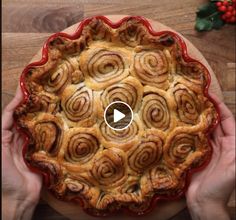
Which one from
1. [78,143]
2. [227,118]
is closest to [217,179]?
[227,118]

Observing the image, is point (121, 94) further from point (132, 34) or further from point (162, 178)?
point (162, 178)

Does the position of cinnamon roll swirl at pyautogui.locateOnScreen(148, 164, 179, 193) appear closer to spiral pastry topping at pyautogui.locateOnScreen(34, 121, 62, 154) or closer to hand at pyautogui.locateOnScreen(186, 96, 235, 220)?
hand at pyautogui.locateOnScreen(186, 96, 235, 220)

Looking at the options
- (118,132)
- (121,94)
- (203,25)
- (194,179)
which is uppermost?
(203,25)

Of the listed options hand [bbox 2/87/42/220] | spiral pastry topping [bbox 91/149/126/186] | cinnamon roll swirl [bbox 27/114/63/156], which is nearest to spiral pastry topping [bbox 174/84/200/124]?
spiral pastry topping [bbox 91/149/126/186]

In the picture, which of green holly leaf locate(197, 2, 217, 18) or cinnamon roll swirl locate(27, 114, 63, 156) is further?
green holly leaf locate(197, 2, 217, 18)

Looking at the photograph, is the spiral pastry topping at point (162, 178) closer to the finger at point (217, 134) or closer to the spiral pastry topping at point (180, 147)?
the spiral pastry topping at point (180, 147)

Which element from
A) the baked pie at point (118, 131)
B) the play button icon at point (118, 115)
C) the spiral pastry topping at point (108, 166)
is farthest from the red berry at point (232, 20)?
the spiral pastry topping at point (108, 166)

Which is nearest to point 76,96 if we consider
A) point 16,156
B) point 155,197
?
point 16,156
